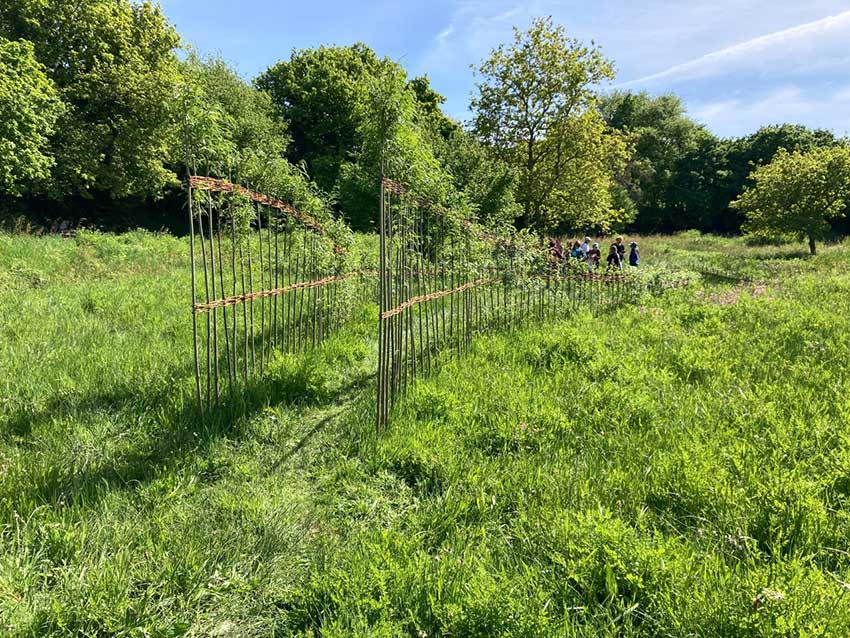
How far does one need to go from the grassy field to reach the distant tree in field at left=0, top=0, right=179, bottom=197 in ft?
65.0

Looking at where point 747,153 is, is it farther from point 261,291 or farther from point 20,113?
point 20,113

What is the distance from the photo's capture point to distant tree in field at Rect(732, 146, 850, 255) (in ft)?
57.8

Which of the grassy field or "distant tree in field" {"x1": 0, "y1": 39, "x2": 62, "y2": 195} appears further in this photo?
"distant tree in field" {"x1": 0, "y1": 39, "x2": 62, "y2": 195}

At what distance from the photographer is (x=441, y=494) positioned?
2967mm

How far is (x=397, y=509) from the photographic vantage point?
9.35ft

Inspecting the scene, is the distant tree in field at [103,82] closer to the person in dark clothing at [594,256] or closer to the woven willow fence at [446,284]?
the person in dark clothing at [594,256]

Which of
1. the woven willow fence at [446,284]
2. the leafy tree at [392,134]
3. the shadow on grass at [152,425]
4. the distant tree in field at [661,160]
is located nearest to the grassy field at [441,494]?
the shadow on grass at [152,425]

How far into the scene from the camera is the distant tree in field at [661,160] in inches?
1449

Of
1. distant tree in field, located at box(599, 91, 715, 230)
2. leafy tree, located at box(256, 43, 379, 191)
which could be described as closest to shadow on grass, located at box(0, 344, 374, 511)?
leafy tree, located at box(256, 43, 379, 191)

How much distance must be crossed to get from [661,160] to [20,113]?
138 feet

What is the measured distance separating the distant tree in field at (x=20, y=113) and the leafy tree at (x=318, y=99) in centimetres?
1413

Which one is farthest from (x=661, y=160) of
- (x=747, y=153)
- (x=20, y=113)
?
(x=20, y=113)

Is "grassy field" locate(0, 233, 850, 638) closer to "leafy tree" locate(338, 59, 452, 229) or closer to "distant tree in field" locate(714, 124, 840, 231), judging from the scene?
"leafy tree" locate(338, 59, 452, 229)

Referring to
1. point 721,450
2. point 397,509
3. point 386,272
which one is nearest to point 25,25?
point 386,272
